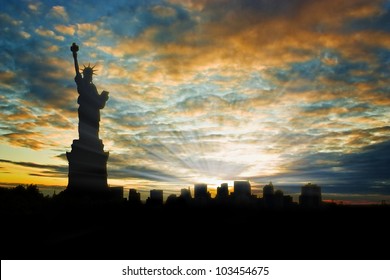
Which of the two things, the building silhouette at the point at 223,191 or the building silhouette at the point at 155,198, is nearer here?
the building silhouette at the point at 155,198

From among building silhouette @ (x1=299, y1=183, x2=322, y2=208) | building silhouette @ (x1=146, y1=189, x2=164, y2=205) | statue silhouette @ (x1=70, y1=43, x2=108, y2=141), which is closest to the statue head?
statue silhouette @ (x1=70, y1=43, x2=108, y2=141)

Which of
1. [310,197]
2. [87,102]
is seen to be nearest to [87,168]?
[87,102]

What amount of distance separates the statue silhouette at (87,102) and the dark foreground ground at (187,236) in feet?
40.6

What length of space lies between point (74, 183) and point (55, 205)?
6445mm

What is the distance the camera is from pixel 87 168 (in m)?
30.5

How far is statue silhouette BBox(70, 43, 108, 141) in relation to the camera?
3219 cm

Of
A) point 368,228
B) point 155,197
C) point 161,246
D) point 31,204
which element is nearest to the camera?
point 161,246

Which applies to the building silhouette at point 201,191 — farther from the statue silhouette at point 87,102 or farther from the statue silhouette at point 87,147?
the statue silhouette at point 87,102

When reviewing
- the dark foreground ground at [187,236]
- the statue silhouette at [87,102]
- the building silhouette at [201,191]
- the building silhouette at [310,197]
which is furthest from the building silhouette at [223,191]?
the statue silhouette at [87,102]

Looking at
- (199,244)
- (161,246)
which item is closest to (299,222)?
(199,244)

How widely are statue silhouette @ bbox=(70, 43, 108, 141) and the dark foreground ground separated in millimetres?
12381

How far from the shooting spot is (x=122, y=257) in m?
12.3

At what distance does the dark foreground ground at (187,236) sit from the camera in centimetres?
1243
